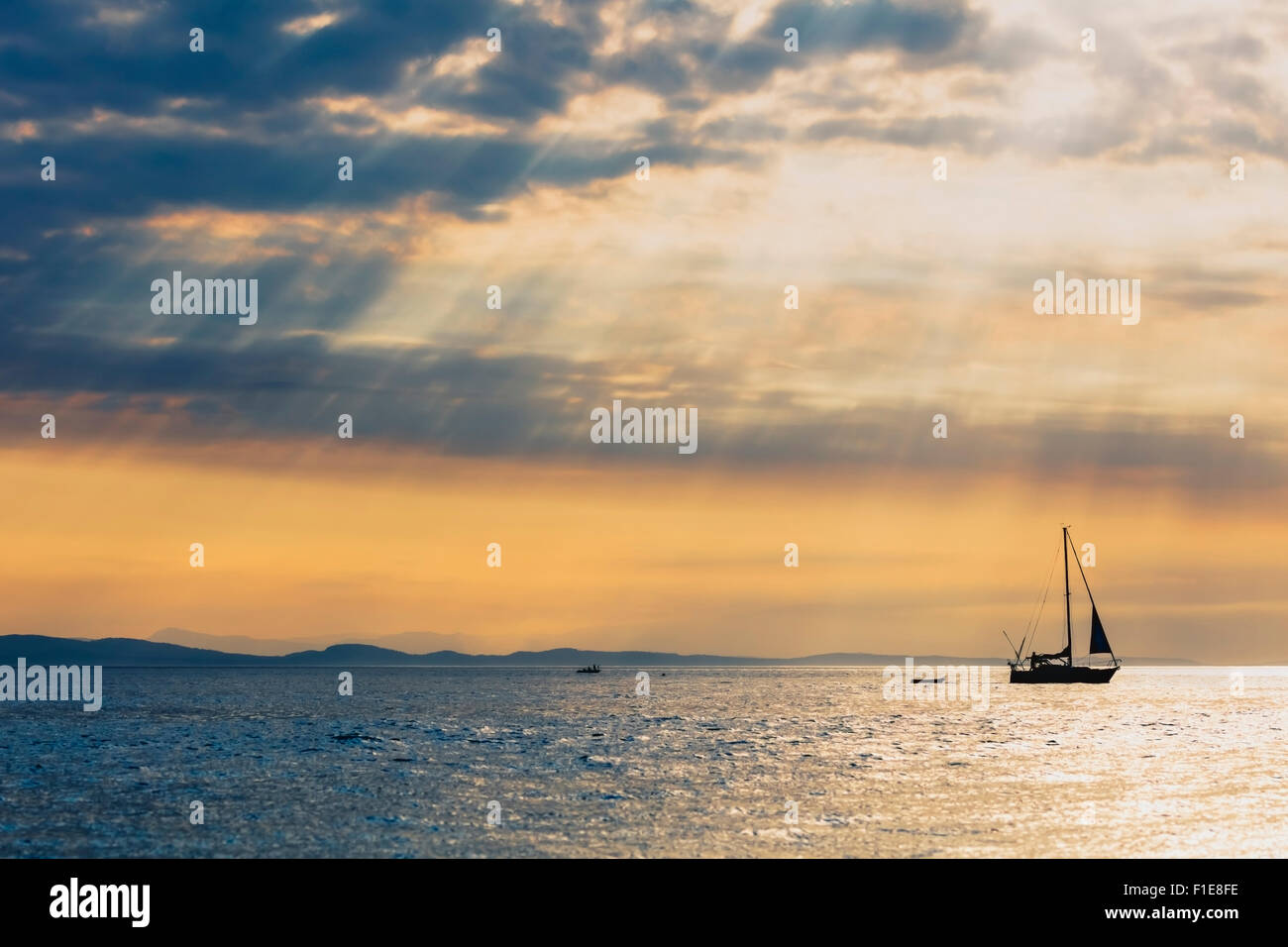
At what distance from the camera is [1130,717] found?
149 metres

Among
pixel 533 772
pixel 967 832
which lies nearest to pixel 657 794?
pixel 533 772

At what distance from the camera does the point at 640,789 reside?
63.2m

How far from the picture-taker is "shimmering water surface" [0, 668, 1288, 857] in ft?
151

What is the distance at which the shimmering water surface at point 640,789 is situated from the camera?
46094 mm

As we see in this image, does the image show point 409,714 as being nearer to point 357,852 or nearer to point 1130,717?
point 1130,717

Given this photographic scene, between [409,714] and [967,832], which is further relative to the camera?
[409,714]

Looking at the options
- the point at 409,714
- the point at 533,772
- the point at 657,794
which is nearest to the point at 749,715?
the point at 409,714

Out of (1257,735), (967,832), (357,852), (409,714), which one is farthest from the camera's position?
(409,714)
